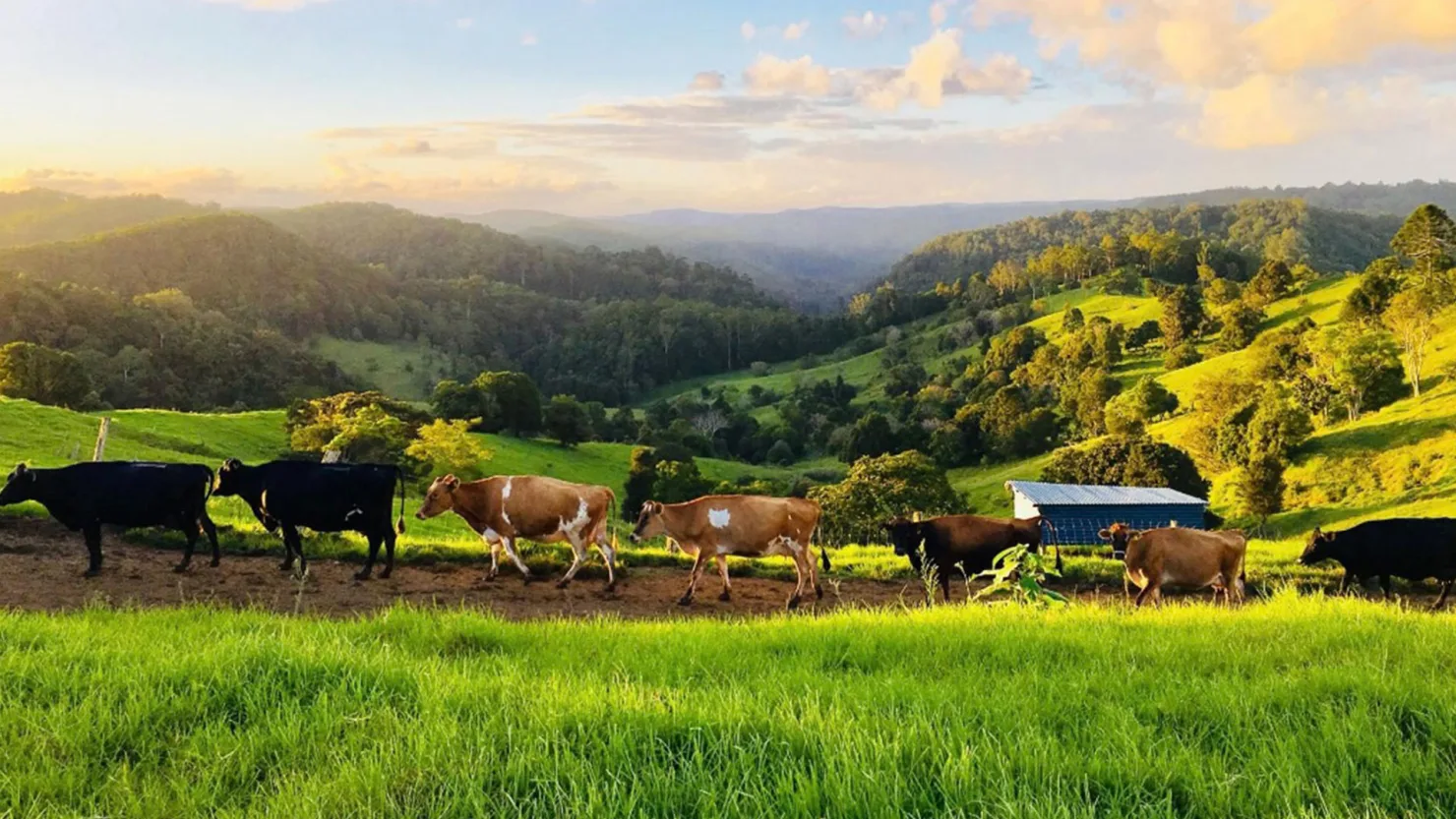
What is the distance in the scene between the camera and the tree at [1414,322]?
59781mm

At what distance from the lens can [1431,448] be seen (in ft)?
156

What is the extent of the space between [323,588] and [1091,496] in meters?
33.0

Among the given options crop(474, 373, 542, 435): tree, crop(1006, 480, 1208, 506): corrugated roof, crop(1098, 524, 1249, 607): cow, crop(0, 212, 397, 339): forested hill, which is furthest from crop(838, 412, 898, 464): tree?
crop(0, 212, 397, 339): forested hill

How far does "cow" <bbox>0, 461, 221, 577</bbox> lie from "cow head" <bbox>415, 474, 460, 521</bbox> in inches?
113

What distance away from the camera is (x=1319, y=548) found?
15.3 meters

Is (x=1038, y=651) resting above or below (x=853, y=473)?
above

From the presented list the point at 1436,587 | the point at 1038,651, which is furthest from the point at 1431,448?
the point at 1038,651

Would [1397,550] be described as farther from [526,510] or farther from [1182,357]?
[1182,357]

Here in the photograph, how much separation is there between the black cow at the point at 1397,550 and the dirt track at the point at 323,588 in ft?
27.4

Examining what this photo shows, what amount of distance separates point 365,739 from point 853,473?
49.4 metres

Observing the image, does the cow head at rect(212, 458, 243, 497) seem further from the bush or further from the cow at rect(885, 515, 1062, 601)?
the bush

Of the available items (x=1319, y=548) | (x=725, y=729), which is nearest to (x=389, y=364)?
(x=1319, y=548)

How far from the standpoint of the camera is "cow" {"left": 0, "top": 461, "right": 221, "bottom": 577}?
36.9ft

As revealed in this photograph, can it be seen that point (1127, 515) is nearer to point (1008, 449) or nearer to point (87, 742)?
point (87, 742)
